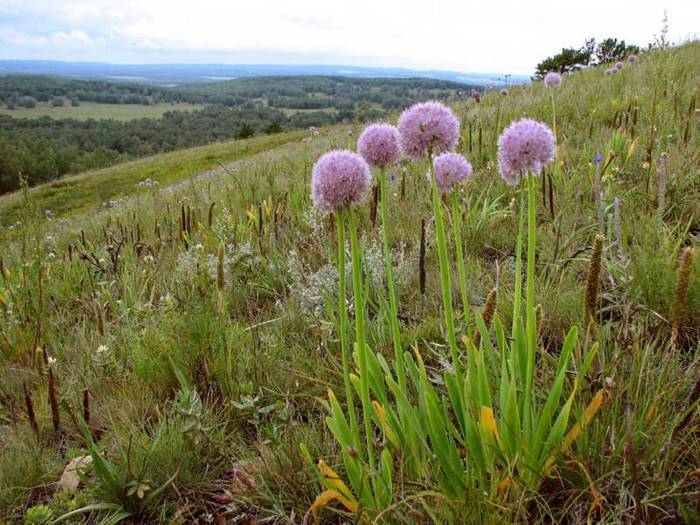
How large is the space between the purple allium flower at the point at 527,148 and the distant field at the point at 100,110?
114m

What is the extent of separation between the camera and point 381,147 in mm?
1344

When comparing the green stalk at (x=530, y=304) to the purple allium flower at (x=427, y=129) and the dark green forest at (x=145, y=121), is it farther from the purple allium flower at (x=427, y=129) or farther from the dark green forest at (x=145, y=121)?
the dark green forest at (x=145, y=121)

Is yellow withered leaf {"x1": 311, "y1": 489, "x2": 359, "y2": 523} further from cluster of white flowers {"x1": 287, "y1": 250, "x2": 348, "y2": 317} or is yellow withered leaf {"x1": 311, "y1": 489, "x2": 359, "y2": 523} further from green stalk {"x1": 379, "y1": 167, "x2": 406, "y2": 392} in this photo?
cluster of white flowers {"x1": 287, "y1": 250, "x2": 348, "y2": 317}

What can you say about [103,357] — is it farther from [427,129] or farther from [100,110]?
[100,110]

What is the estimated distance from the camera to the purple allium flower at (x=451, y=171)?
5.27 feet

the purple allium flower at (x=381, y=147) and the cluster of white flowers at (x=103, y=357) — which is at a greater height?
the purple allium flower at (x=381, y=147)

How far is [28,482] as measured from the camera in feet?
5.85

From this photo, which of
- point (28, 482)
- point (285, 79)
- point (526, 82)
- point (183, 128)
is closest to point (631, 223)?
point (28, 482)

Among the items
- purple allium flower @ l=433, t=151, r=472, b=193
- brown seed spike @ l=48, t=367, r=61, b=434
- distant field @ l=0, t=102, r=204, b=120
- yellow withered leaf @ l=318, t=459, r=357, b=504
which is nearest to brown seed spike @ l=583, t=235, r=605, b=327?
purple allium flower @ l=433, t=151, r=472, b=193

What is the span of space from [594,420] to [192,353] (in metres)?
1.62

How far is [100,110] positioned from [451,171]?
135 m

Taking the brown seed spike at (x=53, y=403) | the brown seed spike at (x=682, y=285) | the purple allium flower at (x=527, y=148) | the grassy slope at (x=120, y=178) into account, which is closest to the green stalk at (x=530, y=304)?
the purple allium flower at (x=527, y=148)

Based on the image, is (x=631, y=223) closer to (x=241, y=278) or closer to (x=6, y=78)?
(x=241, y=278)

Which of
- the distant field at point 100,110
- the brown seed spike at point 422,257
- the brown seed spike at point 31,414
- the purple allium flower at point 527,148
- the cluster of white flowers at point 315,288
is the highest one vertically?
the distant field at point 100,110
